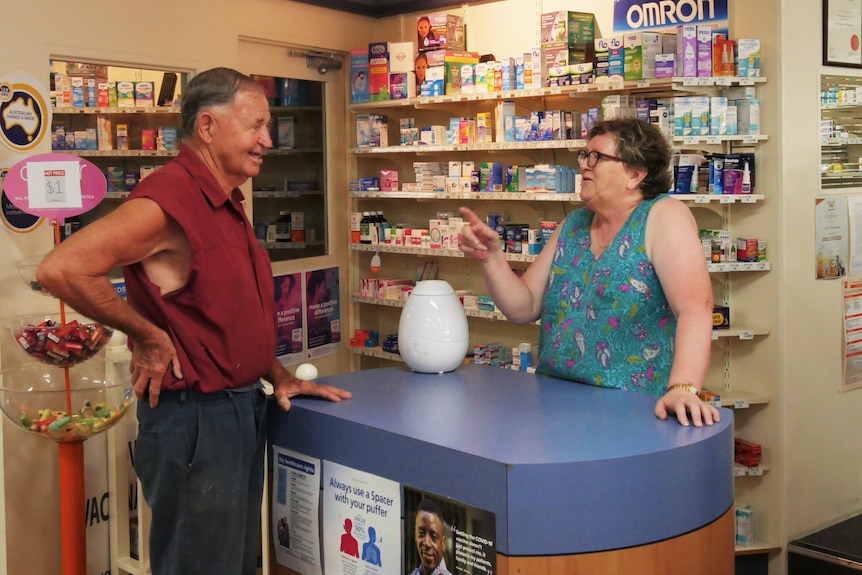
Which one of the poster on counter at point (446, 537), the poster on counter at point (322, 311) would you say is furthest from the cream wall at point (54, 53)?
the poster on counter at point (446, 537)

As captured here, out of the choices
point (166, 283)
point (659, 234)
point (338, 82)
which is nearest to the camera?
point (166, 283)

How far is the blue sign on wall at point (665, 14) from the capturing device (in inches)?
195

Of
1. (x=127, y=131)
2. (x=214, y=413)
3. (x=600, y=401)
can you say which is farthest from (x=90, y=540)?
(x=600, y=401)

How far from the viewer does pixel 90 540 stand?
15.8 ft

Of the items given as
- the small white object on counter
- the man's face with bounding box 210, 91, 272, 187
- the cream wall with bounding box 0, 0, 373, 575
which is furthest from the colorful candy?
the man's face with bounding box 210, 91, 272, 187

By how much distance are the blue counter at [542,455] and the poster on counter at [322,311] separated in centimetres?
356

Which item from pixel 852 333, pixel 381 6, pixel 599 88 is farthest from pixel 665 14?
pixel 381 6

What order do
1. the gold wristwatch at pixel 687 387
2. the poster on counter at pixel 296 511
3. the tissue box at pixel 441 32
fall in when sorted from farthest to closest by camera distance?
the tissue box at pixel 441 32, the poster on counter at pixel 296 511, the gold wristwatch at pixel 687 387

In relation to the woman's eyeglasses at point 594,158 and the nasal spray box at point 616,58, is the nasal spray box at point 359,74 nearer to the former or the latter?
the nasal spray box at point 616,58

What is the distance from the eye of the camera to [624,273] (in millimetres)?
2941

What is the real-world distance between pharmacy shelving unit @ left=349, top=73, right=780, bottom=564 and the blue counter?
2403 mm

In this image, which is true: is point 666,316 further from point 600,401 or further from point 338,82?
point 338,82

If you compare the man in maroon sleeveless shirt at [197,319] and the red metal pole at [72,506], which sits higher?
the man in maroon sleeveless shirt at [197,319]

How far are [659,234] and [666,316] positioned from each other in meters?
0.27
